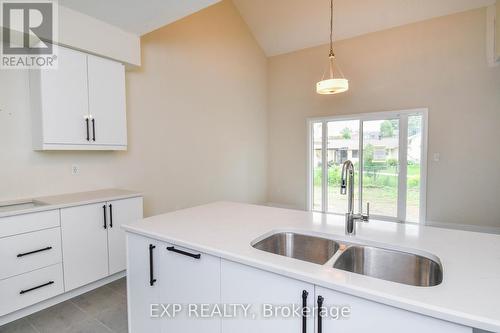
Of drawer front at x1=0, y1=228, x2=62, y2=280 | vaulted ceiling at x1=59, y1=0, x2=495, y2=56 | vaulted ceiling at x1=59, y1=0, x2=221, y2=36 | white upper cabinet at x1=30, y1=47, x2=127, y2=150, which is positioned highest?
vaulted ceiling at x1=59, y1=0, x2=495, y2=56

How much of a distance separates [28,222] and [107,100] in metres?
1.39

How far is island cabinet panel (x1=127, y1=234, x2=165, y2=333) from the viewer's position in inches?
58.2

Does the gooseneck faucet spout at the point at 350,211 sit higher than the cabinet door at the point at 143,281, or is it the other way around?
the gooseneck faucet spout at the point at 350,211

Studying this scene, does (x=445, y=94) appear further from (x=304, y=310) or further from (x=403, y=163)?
(x=304, y=310)

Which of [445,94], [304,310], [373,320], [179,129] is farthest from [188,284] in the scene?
[445,94]

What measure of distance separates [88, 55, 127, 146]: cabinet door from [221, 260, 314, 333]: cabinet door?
2.32 metres

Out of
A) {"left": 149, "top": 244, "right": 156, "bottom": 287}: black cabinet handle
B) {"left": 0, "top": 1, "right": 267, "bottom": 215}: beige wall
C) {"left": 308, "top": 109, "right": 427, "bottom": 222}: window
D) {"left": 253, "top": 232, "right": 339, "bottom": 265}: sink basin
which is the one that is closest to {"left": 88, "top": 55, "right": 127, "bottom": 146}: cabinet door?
{"left": 0, "top": 1, "right": 267, "bottom": 215}: beige wall

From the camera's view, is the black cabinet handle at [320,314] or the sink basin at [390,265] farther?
the sink basin at [390,265]

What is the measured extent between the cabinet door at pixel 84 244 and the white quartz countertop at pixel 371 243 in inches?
45.7

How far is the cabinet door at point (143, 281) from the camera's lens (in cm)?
148

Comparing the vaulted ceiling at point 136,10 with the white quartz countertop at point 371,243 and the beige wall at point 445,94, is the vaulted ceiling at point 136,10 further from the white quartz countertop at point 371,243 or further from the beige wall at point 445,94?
the beige wall at point 445,94

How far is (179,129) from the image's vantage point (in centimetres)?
408

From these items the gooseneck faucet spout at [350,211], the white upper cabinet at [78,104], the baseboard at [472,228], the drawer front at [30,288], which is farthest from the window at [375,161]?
the drawer front at [30,288]

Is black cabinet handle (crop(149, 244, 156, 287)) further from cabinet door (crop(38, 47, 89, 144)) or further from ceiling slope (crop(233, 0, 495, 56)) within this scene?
ceiling slope (crop(233, 0, 495, 56))
